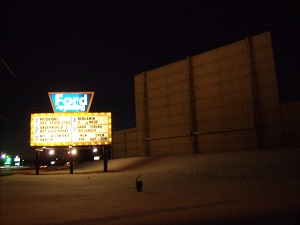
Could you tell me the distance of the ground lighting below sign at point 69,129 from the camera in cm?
2908

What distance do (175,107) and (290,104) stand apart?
1167 centimetres

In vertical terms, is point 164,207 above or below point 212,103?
below

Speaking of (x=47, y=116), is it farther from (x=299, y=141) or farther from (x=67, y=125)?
(x=299, y=141)

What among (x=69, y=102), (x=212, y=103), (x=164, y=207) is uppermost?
(x=69, y=102)

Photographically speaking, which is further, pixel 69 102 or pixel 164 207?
pixel 69 102

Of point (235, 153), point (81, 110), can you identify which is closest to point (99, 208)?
point (235, 153)

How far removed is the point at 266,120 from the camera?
89.7 ft

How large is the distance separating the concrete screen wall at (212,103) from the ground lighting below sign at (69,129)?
774 centimetres

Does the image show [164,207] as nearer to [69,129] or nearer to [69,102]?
[69,129]

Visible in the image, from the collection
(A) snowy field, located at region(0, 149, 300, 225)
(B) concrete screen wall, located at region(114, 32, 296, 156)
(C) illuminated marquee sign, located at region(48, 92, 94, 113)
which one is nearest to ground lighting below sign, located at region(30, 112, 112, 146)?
(C) illuminated marquee sign, located at region(48, 92, 94, 113)

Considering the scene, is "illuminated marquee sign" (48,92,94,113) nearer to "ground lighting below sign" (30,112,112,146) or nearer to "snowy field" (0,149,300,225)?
"ground lighting below sign" (30,112,112,146)

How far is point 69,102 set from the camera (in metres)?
31.2

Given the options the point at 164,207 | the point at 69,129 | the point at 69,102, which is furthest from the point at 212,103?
the point at 164,207

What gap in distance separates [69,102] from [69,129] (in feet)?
10.6
